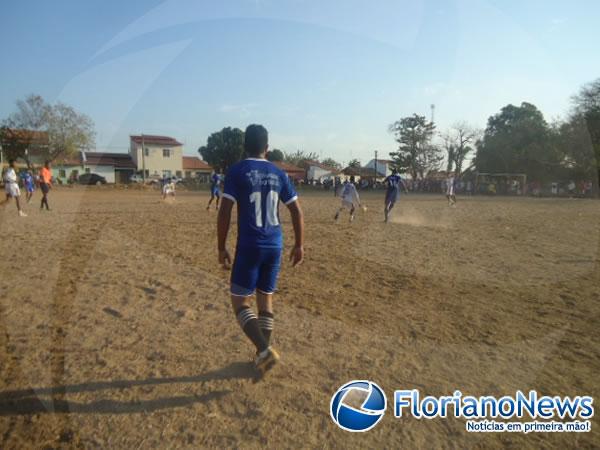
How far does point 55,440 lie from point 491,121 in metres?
77.2

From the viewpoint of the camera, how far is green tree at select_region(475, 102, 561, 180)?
1832 inches

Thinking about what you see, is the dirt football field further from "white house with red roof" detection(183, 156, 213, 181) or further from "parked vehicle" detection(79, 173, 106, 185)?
"white house with red roof" detection(183, 156, 213, 181)

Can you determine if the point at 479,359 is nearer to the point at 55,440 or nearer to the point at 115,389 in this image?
the point at 115,389

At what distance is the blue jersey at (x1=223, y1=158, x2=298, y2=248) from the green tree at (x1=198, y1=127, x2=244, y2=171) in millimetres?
55804

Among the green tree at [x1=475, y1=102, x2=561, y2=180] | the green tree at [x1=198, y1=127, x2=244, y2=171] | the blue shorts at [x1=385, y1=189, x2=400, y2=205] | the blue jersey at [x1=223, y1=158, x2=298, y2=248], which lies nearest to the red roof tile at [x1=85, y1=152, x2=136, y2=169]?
the green tree at [x1=198, y1=127, x2=244, y2=171]

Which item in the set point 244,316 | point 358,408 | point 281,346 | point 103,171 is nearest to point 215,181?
point 281,346

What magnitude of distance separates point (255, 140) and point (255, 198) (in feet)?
1.64

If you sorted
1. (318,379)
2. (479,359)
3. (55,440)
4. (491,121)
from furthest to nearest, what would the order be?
(491,121), (479,359), (318,379), (55,440)

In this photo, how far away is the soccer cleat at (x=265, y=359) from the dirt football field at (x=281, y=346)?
11cm

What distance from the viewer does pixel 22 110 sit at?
4672 cm

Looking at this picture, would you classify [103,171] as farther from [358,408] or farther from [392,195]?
[358,408]

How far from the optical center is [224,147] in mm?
58156

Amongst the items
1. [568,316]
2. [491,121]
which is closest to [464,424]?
[568,316]

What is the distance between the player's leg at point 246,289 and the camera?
298 centimetres
